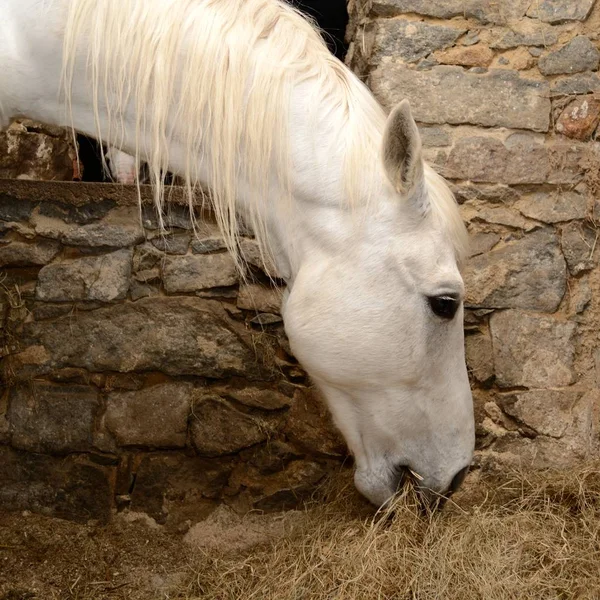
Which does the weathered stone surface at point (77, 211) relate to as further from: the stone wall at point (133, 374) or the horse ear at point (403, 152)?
the horse ear at point (403, 152)

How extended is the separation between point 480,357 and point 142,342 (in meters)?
1.20

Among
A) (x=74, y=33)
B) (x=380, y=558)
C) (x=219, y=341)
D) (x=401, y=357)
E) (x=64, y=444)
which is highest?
(x=74, y=33)

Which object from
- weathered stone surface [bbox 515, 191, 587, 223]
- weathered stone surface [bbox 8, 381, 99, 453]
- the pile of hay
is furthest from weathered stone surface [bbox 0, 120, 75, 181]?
weathered stone surface [bbox 515, 191, 587, 223]

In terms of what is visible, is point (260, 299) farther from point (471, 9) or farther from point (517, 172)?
point (471, 9)

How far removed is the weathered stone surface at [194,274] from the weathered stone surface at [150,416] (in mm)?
371

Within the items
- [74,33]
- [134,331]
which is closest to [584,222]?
[134,331]

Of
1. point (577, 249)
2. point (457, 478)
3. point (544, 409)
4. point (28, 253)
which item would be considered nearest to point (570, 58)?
point (577, 249)

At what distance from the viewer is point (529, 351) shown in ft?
8.69

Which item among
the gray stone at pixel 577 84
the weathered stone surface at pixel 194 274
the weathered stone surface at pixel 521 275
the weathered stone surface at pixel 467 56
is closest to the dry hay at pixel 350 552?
the weathered stone surface at pixel 521 275

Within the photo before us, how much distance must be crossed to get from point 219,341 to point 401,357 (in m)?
1.03

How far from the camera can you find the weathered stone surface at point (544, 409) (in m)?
2.62

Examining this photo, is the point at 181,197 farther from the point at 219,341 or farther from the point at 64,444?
the point at 64,444

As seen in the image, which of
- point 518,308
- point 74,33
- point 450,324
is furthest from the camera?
point 518,308

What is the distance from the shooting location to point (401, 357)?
182 cm
